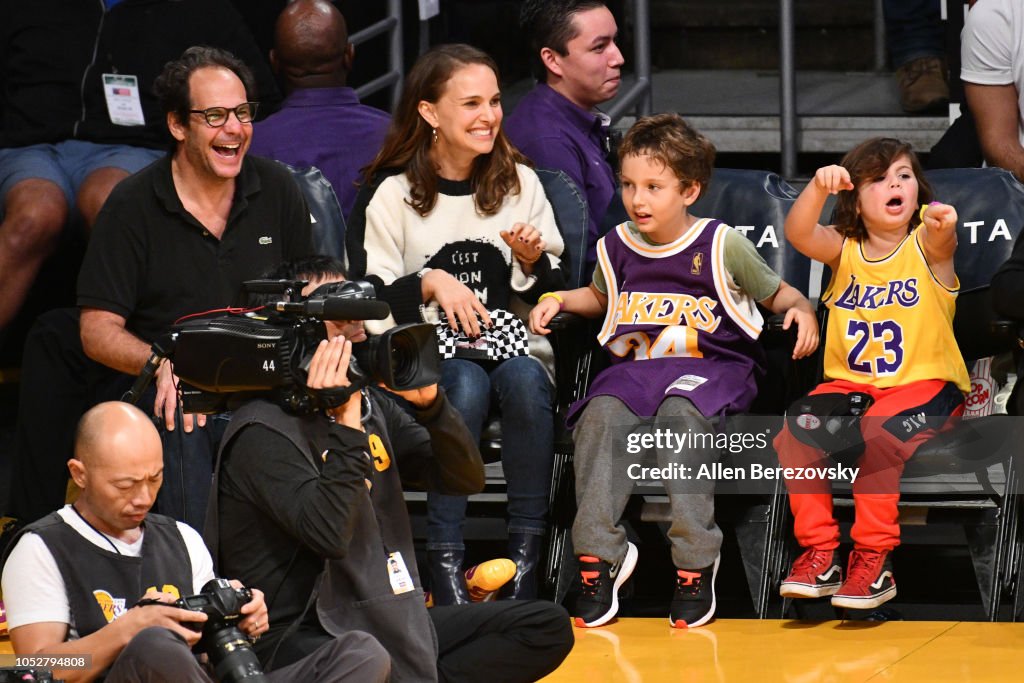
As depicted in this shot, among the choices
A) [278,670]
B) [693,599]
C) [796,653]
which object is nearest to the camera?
[278,670]

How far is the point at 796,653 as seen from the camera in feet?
13.7

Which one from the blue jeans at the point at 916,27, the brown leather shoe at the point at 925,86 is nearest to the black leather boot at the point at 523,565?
the brown leather shoe at the point at 925,86

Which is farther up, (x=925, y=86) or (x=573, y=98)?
(x=573, y=98)

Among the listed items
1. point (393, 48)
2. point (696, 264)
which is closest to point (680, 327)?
point (696, 264)

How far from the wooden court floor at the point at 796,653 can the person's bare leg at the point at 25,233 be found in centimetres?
217

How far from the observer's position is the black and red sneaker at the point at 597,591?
448cm

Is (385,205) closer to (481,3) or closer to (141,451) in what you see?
(141,451)

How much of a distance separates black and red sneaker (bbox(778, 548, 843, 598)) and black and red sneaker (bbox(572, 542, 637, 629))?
0.44 metres

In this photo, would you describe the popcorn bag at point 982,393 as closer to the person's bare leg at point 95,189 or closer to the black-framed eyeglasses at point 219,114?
the black-framed eyeglasses at point 219,114

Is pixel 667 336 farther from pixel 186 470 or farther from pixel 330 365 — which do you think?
pixel 330 365

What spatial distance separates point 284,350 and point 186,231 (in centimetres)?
172

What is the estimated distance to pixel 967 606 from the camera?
4.72 m

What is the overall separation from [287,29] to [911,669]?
296cm

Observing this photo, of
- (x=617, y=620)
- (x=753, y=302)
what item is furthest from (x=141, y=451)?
(x=753, y=302)
